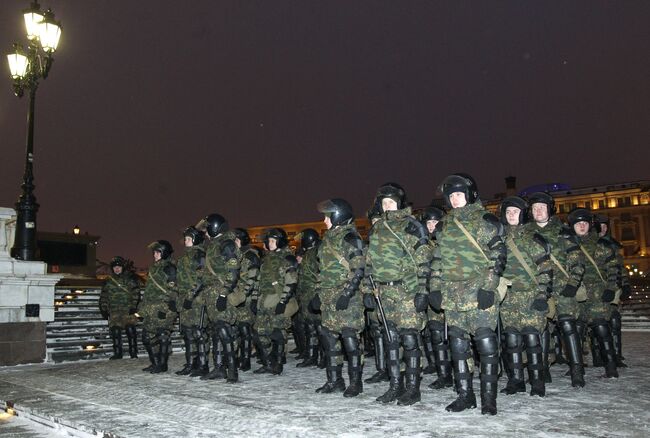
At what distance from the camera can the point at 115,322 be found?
1440 centimetres

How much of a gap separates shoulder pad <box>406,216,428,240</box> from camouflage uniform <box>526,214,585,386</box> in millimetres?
1974

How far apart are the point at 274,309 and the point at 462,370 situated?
203 inches

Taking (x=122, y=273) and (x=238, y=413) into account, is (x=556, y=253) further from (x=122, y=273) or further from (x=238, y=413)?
(x=122, y=273)

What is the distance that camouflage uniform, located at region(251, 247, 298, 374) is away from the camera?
444 inches

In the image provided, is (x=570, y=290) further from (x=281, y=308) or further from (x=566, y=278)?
(x=281, y=308)

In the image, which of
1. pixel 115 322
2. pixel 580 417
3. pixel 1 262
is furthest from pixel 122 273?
pixel 580 417

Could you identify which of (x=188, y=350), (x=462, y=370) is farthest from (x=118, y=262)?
(x=462, y=370)

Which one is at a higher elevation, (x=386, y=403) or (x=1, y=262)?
(x=1, y=262)

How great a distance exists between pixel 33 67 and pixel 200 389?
9033 millimetres

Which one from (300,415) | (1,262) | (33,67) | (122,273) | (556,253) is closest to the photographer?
(300,415)

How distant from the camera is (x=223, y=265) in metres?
10.1

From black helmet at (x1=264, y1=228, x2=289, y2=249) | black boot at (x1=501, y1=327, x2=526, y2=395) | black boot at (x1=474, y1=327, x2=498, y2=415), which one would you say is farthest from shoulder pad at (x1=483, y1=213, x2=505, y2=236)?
black helmet at (x1=264, y1=228, x2=289, y2=249)

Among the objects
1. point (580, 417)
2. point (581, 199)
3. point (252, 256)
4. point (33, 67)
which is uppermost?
point (581, 199)

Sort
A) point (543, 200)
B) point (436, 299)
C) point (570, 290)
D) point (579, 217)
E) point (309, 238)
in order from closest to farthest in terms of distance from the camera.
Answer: point (436, 299) → point (570, 290) → point (543, 200) → point (579, 217) → point (309, 238)
